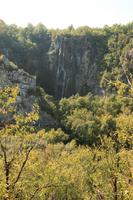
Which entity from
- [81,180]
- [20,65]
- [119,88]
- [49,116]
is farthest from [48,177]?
[20,65]

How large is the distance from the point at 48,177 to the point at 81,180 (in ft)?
30.8

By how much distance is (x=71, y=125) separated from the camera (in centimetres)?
12069

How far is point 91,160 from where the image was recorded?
68.2 metres

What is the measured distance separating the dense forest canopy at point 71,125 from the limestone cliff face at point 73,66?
1.31ft

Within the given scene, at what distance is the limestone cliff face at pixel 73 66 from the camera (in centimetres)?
18062

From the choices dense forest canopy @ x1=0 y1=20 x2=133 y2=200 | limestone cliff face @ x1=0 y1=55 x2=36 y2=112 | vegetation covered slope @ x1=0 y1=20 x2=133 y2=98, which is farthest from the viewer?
vegetation covered slope @ x1=0 y1=20 x2=133 y2=98

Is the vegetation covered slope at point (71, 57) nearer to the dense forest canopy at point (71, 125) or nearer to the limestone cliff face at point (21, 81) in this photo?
the dense forest canopy at point (71, 125)

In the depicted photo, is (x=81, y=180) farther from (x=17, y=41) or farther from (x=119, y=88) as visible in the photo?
(x=17, y=41)

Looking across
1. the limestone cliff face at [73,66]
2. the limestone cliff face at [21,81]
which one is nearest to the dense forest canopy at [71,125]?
the limestone cliff face at [73,66]

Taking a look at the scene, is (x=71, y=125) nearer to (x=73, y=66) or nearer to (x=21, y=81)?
(x=21, y=81)

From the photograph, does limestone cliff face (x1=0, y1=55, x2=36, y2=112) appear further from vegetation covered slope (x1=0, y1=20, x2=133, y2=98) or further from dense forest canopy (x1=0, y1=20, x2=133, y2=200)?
vegetation covered slope (x1=0, y1=20, x2=133, y2=98)

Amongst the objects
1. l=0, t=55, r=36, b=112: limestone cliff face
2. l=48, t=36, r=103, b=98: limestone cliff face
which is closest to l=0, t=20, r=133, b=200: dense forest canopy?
l=48, t=36, r=103, b=98: limestone cliff face

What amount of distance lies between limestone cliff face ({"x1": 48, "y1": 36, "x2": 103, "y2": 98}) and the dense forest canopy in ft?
1.31

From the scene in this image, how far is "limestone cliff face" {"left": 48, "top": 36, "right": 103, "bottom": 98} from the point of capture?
593 feet
